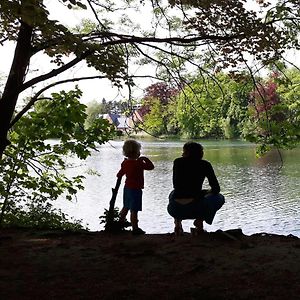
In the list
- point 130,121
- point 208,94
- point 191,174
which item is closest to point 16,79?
point 130,121

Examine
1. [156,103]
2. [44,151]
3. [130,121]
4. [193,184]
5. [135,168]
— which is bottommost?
[193,184]

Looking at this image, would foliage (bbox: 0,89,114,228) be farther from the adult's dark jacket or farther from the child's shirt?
the adult's dark jacket

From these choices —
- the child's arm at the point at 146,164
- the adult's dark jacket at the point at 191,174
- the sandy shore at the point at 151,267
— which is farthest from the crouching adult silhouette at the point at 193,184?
the child's arm at the point at 146,164

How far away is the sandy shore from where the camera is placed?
3.39 m

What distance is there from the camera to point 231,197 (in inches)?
691

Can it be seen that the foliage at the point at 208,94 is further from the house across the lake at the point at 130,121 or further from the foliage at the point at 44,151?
the foliage at the point at 44,151

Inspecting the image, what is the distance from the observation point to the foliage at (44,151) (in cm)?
709

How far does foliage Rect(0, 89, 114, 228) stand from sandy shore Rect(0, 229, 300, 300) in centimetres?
213

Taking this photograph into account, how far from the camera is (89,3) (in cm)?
567

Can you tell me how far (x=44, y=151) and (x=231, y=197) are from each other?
36.2 ft

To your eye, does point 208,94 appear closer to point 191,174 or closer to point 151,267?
point 191,174

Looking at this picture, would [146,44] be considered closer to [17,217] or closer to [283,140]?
[283,140]

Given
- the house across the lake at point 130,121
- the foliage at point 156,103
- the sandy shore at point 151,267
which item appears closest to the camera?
the sandy shore at point 151,267

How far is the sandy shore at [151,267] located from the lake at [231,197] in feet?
11.5
